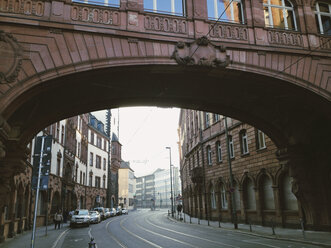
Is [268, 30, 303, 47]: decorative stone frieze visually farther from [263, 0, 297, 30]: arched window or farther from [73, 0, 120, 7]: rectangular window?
[73, 0, 120, 7]: rectangular window

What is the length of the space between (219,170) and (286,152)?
12.2 m

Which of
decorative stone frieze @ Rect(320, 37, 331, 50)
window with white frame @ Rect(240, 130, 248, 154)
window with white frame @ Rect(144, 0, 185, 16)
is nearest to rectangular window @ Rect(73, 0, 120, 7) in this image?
window with white frame @ Rect(144, 0, 185, 16)

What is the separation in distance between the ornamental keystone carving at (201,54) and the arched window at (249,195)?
14394 mm

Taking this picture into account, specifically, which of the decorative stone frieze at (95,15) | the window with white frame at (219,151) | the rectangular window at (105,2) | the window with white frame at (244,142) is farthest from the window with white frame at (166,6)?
the window with white frame at (219,151)

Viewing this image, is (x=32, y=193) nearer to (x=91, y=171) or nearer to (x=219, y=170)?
(x=219, y=170)

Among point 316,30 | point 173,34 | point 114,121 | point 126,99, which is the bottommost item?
point 126,99

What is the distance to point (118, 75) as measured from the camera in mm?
12805

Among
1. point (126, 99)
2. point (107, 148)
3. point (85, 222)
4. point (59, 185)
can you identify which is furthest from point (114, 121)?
point (126, 99)

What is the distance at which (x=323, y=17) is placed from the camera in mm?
15164

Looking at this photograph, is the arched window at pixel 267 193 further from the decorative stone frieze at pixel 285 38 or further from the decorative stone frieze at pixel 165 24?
the decorative stone frieze at pixel 165 24

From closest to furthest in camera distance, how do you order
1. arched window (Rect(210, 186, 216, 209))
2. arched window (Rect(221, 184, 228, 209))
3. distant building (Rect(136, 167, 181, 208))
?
arched window (Rect(221, 184, 228, 209)), arched window (Rect(210, 186, 216, 209)), distant building (Rect(136, 167, 181, 208))

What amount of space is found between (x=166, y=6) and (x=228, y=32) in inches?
108

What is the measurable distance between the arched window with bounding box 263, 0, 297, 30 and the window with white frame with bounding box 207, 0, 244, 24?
1228 mm

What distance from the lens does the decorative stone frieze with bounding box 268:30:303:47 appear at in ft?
43.6
